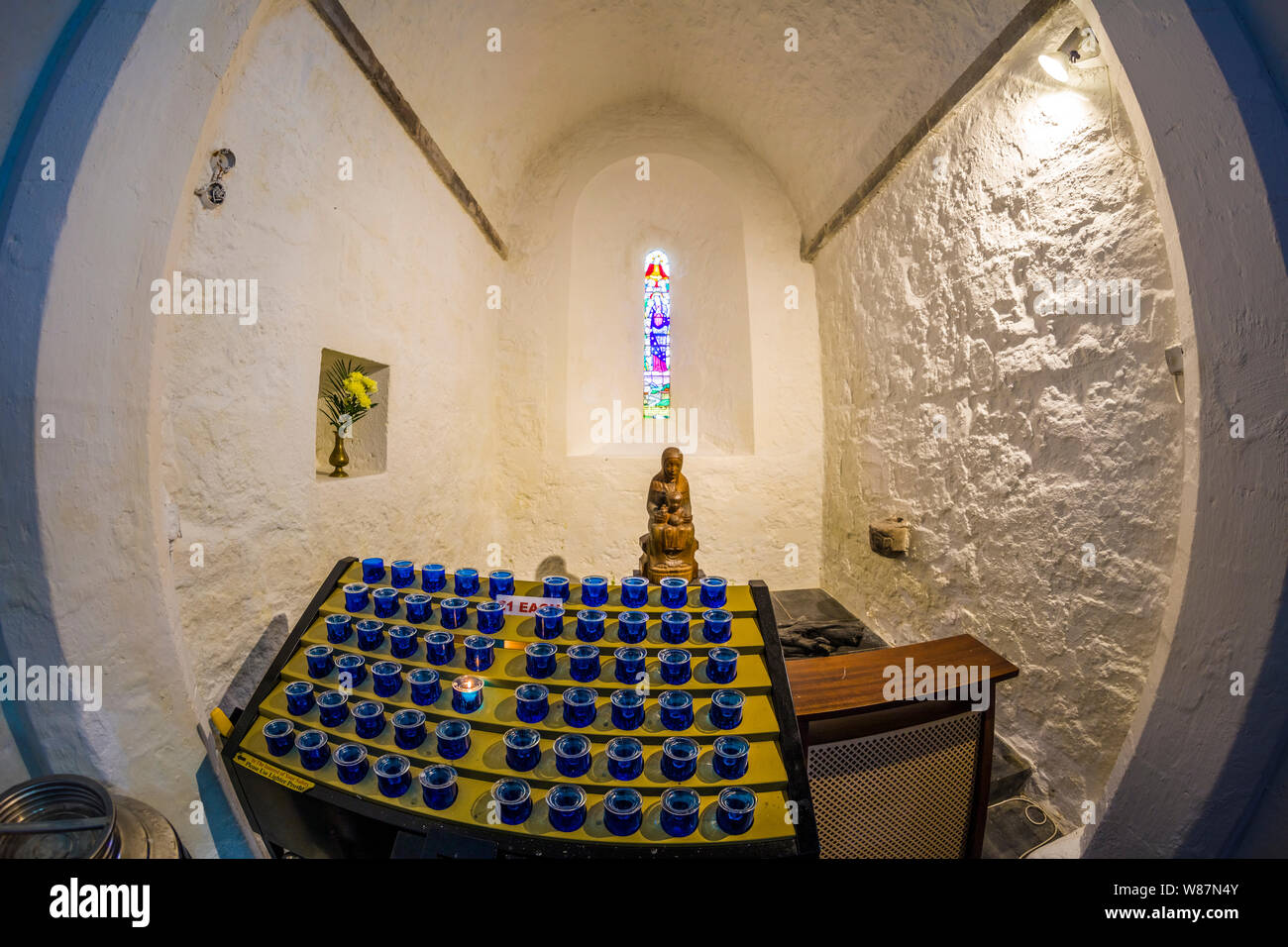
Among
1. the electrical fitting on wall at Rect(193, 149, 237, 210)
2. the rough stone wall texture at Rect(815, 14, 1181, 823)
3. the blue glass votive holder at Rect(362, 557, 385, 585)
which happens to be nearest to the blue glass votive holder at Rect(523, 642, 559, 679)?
the blue glass votive holder at Rect(362, 557, 385, 585)

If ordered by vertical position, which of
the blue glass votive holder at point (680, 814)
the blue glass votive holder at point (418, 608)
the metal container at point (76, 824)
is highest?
the blue glass votive holder at point (418, 608)

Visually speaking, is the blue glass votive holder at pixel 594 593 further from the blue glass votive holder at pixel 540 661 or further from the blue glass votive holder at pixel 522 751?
the blue glass votive holder at pixel 522 751

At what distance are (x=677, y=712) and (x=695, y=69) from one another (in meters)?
5.82

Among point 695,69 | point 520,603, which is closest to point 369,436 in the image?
point 520,603

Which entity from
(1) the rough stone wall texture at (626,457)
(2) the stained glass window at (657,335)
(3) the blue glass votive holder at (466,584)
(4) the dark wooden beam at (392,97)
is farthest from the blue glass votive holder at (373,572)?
(2) the stained glass window at (657,335)

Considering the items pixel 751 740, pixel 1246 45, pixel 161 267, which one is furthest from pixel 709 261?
pixel 751 740

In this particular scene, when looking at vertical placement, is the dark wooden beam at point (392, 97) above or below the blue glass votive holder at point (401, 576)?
above

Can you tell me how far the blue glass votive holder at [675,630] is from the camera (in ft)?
5.00

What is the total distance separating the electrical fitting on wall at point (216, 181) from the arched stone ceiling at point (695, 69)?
4.23 ft
